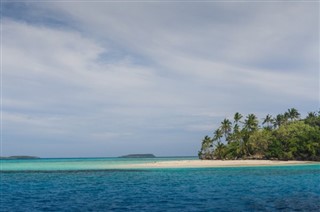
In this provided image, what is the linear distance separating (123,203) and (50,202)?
6233 millimetres

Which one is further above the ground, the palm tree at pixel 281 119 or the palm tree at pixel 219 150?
the palm tree at pixel 281 119

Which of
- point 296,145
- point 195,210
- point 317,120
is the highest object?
point 317,120

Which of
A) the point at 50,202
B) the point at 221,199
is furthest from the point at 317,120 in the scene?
the point at 50,202

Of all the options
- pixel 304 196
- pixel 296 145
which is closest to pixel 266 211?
pixel 304 196

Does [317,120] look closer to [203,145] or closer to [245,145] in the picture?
[245,145]

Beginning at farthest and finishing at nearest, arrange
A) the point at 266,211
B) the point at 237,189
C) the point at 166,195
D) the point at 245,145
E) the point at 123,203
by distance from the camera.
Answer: the point at 245,145 → the point at 237,189 → the point at 166,195 → the point at 123,203 → the point at 266,211

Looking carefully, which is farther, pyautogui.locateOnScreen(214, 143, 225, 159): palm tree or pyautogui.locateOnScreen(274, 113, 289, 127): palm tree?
pyautogui.locateOnScreen(274, 113, 289, 127): palm tree

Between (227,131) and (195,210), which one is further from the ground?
(227,131)

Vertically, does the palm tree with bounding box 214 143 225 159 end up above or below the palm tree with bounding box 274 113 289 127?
below

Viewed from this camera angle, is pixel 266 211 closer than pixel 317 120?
Yes

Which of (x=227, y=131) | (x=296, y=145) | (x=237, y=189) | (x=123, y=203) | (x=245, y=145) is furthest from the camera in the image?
(x=227, y=131)

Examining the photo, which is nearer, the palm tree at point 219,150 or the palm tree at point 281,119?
the palm tree at point 219,150

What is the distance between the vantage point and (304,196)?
90.5 ft

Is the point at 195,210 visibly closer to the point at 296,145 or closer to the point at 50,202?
the point at 50,202
